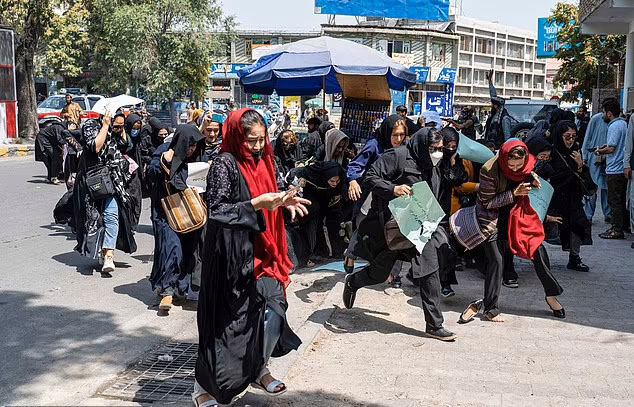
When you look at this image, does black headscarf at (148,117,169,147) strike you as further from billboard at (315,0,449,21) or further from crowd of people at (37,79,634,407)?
billboard at (315,0,449,21)

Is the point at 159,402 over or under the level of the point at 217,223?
under

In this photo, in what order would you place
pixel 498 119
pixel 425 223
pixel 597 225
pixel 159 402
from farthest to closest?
pixel 498 119 → pixel 597 225 → pixel 425 223 → pixel 159 402

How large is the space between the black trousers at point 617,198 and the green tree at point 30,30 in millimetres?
19296

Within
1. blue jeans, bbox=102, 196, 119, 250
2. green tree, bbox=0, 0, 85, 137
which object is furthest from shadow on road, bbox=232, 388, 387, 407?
green tree, bbox=0, 0, 85, 137

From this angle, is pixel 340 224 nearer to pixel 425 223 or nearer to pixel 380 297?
pixel 380 297

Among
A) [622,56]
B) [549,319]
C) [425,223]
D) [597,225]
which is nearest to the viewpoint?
[425,223]

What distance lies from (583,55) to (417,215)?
2380 centimetres

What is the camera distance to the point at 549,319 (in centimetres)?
613

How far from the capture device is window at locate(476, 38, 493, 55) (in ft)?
256

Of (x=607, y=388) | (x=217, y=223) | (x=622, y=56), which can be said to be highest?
(x=622, y=56)

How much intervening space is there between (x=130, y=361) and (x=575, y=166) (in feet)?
16.2

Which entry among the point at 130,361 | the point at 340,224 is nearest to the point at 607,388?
the point at 130,361

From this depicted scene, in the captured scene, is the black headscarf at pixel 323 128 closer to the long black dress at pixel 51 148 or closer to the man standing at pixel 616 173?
the man standing at pixel 616 173

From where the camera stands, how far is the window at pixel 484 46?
256ft
